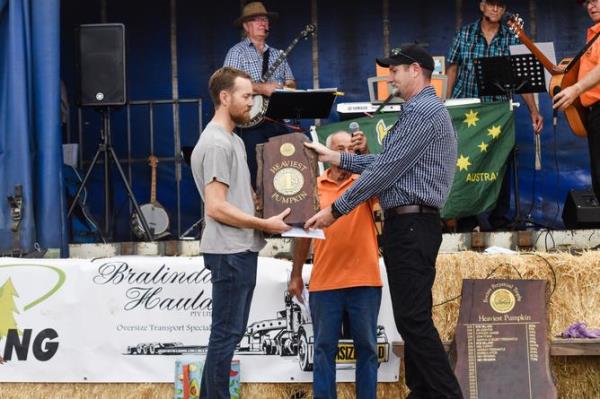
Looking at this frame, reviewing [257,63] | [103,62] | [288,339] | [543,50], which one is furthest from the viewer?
[257,63]

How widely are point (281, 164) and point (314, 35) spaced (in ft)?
16.2

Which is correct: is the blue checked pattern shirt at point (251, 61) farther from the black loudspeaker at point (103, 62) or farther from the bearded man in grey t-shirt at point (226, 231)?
the bearded man in grey t-shirt at point (226, 231)

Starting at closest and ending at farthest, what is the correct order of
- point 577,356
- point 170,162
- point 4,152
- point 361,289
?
point 361,289, point 577,356, point 4,152, point 170,162

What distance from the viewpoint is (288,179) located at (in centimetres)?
624

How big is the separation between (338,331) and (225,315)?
115 centimetres

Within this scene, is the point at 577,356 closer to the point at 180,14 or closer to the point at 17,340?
the point at 17,340

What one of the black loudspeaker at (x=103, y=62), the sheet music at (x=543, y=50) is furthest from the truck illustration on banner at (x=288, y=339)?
the sheet music at (x=543, y=50)

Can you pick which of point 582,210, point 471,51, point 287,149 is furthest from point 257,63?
point 287,149

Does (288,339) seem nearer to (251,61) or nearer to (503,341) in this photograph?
(503,341)

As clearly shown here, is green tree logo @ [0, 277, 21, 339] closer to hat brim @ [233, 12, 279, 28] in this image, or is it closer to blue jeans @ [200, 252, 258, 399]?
blue jeans @ [200, 252, 258, 399]

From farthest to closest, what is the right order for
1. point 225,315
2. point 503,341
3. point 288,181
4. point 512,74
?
point 512,74 → point 503,341 → point 288,181 → point 225,315

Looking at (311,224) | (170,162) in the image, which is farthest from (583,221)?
(170,162)

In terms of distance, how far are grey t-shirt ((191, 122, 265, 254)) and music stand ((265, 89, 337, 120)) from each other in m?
2.38

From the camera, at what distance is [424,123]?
19.7 feet
